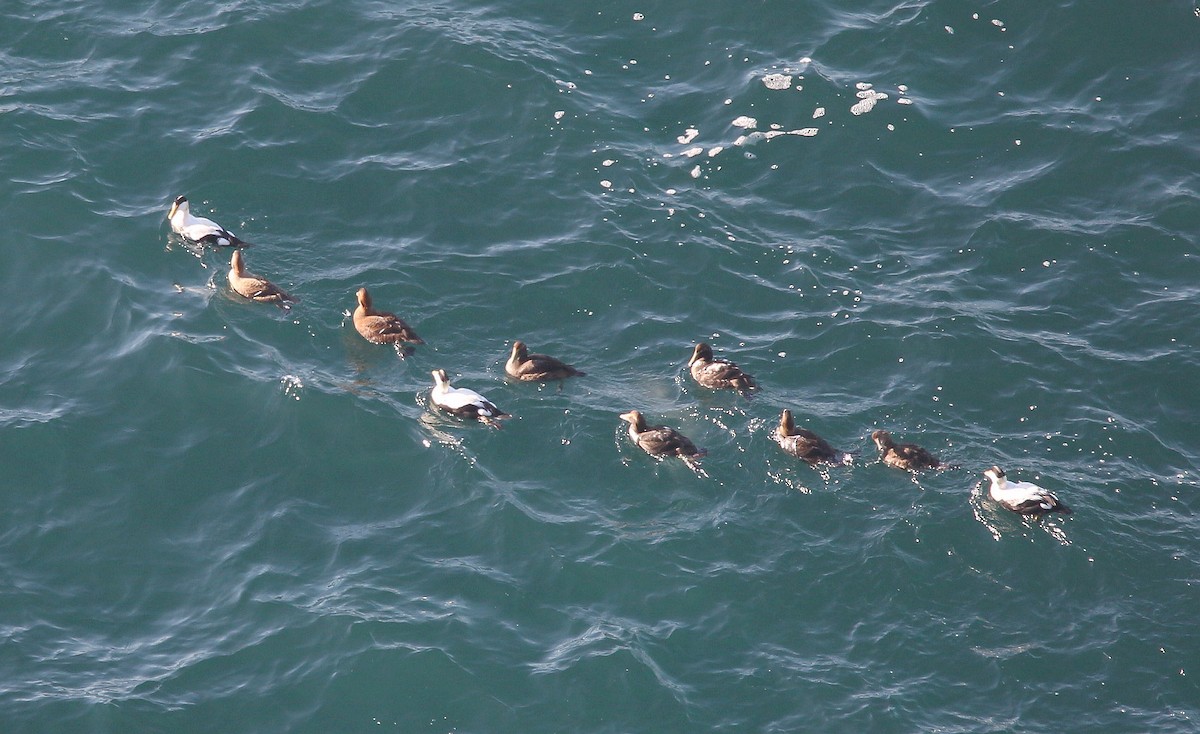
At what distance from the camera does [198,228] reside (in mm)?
23719

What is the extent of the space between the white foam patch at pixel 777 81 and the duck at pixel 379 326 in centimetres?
971

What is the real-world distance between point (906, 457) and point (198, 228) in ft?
43.3

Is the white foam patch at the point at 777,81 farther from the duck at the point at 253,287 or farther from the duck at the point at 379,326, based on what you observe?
the duck at the point at 253,287

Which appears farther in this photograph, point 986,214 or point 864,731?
point 986,214

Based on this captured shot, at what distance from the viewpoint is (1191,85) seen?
2716 cm

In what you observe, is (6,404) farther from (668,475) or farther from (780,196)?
(780,196)

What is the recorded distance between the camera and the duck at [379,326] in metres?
22.3

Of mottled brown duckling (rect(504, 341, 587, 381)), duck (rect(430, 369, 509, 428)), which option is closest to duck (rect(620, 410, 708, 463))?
mottled brown duckling (rect(504, 341, 587, 381))

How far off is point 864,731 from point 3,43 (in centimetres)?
2252

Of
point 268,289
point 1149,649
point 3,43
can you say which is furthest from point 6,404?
point 1149,649

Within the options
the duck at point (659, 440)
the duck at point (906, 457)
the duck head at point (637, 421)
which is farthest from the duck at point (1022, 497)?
the duck head at point (637, 421)

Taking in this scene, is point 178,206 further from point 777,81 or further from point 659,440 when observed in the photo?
point 777,81

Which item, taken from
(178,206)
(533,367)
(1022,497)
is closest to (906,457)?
(1022,497)

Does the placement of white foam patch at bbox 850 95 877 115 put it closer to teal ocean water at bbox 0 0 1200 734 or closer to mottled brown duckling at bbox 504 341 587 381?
teal ocean water at bbox 0 0 1200 734
